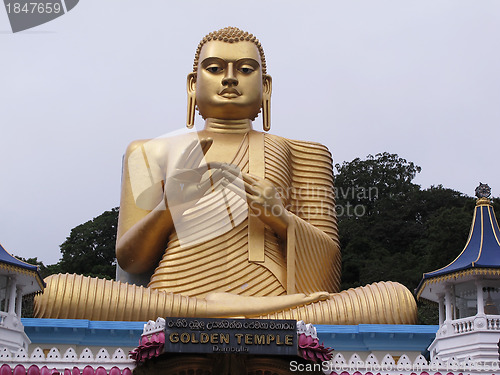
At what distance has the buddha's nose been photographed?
45.4ft

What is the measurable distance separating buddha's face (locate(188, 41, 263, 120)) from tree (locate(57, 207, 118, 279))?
9.79 meters

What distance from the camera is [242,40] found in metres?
14.2

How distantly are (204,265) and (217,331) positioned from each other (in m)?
2.61

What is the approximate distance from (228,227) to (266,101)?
2.64m

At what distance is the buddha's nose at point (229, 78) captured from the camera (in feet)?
45.4

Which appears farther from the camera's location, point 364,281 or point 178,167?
point 364,281

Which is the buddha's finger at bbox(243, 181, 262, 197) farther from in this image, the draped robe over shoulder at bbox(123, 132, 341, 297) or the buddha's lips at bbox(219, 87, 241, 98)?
the buddha's lips at bbox(219, 87, 241, 98)

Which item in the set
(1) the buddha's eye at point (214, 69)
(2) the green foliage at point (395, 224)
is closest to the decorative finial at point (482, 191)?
(1) the buddha's eye at point (214, 69)

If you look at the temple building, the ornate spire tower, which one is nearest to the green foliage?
the ornate spire tower

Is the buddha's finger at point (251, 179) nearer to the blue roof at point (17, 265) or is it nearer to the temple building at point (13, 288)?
the temple building at point (13, 288)

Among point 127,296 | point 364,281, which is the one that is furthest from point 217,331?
point 364,281

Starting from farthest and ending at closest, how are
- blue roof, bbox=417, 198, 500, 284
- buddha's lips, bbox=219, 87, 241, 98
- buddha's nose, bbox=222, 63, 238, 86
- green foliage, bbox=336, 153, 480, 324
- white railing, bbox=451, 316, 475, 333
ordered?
1. green foliage, bbox=336, 153, 480, 324
2. buddha's lips, bbox=219, 87, 241, 98
3. buddha's nose, bbox=222, 63, 238, 86
4. blue roof, bbox=417, 198, 500, 284
5. white railing, bbox=451, 316, 475, 333

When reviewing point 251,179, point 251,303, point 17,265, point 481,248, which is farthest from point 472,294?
point 17,265

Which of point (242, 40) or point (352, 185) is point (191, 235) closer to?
point (242, 40)
